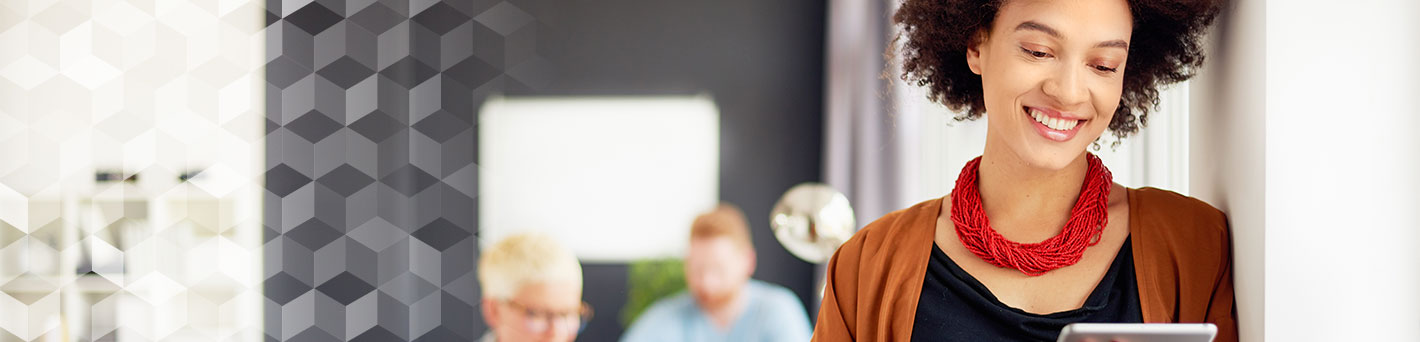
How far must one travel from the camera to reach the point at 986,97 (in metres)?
1.14

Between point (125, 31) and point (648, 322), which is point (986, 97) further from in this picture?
point (125, 31)

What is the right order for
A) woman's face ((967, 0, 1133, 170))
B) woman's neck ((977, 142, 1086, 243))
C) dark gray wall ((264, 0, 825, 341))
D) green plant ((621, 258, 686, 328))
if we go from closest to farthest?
woman's face ((967, 0, 1133, 170)) < woman's neck ((977, 142, 1086, 243)) < green plant ((621, 258, 686, 328)) < dark gray wall ((264, 0, 825, 341))

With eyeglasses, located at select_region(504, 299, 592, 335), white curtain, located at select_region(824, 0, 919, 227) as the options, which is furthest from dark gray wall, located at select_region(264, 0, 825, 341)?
eyeglasses, located at select_region(504, 299, 592, 335)

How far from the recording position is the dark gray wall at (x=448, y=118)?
4879mm

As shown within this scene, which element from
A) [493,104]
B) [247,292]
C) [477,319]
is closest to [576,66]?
[493,104]

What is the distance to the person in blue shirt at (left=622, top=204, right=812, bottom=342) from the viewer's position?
359 cm

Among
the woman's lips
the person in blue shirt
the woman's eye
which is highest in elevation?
the woman's eye

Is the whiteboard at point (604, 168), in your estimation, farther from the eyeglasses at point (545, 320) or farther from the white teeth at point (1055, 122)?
the white teeth at point (1055, 122)

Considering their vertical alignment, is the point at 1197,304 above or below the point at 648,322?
above

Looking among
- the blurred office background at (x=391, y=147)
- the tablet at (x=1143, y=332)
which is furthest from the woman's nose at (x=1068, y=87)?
the blurred office background at (x=391, y=147)

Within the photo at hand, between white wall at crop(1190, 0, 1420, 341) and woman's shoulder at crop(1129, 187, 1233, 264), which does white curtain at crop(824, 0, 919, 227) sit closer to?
woman's shoulder at crop(1129, 187, 1233, 264)

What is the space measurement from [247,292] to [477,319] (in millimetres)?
1071
